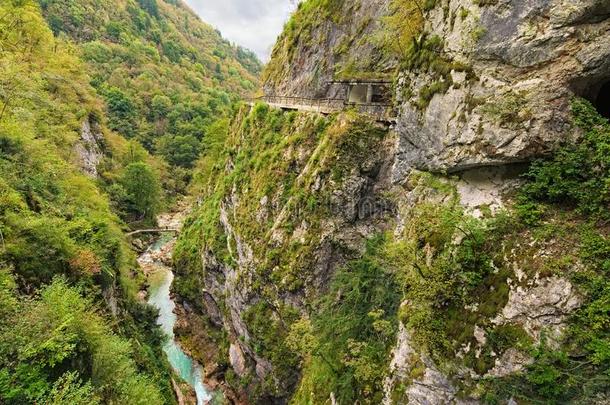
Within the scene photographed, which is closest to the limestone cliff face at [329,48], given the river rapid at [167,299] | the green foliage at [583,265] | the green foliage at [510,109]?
the green foliage at [510,109]

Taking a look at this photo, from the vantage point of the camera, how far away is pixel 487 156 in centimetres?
1010

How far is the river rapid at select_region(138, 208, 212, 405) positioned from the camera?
27.3 metres

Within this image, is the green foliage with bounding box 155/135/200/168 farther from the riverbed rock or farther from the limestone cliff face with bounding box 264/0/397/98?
the limestone cliff face with bounding box 264/0/397/98

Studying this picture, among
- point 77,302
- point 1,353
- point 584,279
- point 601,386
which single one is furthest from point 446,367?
point 77,302

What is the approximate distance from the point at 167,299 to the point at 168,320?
12.8 ft

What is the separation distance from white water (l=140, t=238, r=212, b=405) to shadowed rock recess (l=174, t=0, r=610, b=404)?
9.13 metres

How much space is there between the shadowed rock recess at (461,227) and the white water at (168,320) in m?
9.13

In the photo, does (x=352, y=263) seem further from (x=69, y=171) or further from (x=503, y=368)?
(x=69, y=171)

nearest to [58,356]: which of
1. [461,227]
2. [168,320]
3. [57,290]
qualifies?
[57,290]

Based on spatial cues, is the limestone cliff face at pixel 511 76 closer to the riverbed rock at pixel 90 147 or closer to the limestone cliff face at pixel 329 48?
the limestone cliff face at pixel 329 48

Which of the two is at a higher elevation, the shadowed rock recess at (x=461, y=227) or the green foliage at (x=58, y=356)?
the shadowed rock recess at (x=461, y=227)

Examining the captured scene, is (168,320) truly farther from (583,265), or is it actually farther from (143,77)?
(143,77)

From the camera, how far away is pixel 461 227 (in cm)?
1010

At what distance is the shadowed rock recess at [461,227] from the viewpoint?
8391mm
